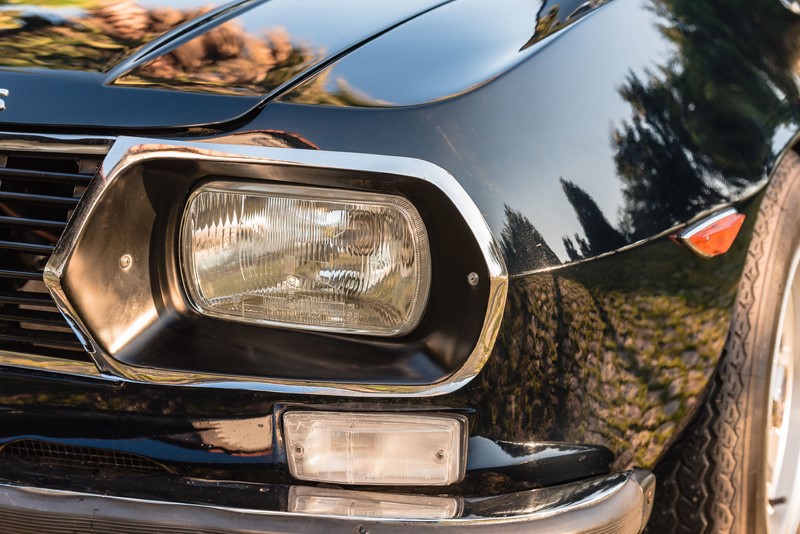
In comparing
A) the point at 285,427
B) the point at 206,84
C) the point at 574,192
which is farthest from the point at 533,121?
the point at 285,427

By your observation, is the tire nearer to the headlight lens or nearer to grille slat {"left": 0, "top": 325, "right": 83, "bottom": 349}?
the headlight lens

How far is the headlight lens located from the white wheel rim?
1.06 metres

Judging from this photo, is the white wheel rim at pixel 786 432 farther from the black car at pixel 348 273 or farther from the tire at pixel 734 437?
the black car at pixel 348 273

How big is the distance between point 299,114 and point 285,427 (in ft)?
1.68

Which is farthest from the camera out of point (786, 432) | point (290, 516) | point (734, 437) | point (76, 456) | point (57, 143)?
point (786, 432)

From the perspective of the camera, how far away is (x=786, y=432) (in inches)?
85.4

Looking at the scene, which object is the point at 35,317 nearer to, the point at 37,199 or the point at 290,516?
the point at 37,199

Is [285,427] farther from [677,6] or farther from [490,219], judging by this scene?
[677,6]

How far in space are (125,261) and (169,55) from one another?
1.22 ft

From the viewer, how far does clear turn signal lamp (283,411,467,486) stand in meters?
1.48

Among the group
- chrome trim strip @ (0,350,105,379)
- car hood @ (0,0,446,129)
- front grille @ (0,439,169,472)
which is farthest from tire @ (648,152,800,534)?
chrome trim strip @ (0,350,105,379)

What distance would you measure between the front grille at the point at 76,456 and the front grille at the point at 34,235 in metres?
0.17

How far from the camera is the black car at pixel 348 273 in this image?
56.9 inches

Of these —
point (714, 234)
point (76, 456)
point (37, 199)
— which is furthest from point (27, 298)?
point (714, 234)
